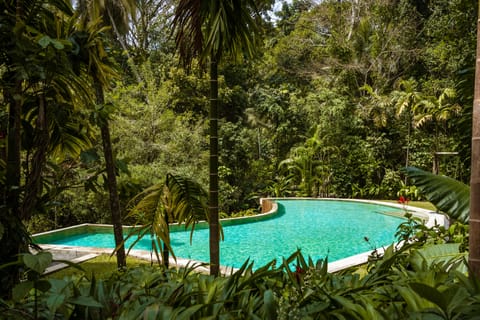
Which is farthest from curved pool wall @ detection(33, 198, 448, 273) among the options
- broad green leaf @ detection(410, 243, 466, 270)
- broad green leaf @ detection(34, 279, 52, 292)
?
broad green leaf @ detection(410, 243, 466, 270)

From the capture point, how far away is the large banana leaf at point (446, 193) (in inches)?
121

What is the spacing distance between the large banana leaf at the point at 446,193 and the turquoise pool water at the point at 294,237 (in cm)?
416

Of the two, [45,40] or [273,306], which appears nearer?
[273,306]

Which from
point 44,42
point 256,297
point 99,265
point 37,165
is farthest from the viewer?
point 99,265

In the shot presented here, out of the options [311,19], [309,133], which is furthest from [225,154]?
[311,19]

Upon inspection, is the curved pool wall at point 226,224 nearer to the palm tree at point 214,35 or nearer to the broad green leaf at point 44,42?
the palm tree at point 214,35

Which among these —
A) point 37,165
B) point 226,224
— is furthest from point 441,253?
point 226,224

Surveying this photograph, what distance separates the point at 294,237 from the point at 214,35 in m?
7.38

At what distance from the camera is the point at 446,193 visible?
313cm

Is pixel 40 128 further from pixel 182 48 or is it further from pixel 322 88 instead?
pixel 322 88

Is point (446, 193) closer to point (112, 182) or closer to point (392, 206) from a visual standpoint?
point (112, 182)

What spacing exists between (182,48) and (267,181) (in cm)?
1195

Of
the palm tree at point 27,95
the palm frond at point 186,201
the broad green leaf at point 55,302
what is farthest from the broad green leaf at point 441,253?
the palm tree at point 27,95

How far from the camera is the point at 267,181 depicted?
15.2m
